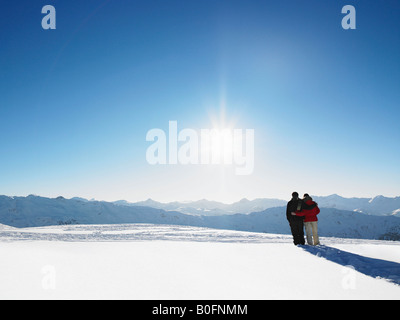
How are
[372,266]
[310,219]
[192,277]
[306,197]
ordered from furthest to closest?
[306,197] < [310,219] < [372,266] < [192,277]

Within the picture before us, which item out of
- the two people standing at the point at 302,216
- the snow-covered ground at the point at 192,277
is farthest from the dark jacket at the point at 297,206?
the snow-covered ground at the point at 192,277

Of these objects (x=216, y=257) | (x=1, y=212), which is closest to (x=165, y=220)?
(x=1, y=212)

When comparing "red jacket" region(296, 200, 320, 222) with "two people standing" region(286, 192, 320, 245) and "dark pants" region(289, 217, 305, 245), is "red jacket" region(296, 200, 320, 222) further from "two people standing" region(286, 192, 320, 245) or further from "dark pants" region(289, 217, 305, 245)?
"dark pants" region(289, 217, 305, 245)

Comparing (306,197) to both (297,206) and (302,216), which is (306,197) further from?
(302,216)

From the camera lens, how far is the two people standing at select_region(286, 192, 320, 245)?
10250mm

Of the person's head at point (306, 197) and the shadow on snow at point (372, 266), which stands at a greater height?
the person's head at point (306, 197)

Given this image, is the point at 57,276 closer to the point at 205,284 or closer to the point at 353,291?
the point at 205,284

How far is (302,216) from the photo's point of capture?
10.5 m

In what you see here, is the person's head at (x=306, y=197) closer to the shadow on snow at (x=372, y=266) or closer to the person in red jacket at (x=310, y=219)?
the person in red jacket at (x=310, y=219)

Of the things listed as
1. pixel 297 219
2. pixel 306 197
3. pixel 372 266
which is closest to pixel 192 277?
pixel 372 266

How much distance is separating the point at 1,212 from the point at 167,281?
208644 mm

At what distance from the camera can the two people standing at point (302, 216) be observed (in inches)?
404

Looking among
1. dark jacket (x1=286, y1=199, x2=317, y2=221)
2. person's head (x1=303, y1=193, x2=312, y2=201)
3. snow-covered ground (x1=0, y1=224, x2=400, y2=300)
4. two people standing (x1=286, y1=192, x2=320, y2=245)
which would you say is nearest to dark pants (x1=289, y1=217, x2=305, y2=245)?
two people standing (x1=286, y1=192, x2=320, y2=245)
